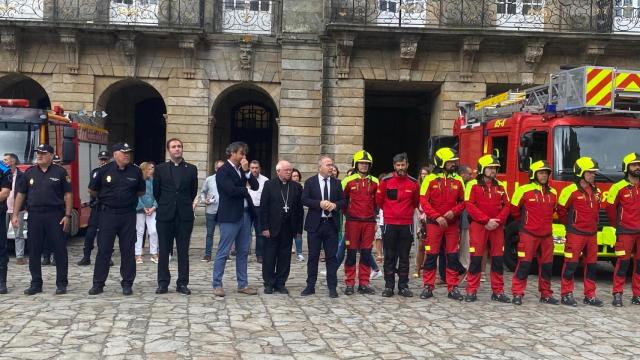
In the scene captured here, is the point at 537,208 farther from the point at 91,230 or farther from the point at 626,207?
the point at 91,230

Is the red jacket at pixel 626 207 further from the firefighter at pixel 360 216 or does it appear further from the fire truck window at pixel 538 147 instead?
the firefighter at pixel 360 216

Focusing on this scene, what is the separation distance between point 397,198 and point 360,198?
0.47m

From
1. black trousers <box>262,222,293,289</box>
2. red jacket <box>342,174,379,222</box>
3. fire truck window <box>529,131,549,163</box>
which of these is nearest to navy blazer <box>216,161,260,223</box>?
black trousers <box>262,222,293,289</box>

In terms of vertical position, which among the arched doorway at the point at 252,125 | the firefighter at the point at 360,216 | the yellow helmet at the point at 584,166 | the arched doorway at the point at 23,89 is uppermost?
the arched doorway at the point at 23,89

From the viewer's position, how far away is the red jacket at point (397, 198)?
27.9ft

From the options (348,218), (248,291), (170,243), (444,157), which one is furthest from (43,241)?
(444,157)

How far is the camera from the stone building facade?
17281 mm

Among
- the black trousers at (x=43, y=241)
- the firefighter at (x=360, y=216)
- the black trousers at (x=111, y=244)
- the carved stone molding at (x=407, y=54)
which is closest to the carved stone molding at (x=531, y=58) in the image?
the carved stone molding at (x=407, y=54)

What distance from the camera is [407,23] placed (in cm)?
1752

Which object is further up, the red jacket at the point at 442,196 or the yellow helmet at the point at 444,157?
the yellow helmet at the point at 444,157

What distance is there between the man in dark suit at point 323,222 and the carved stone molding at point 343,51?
9088mm

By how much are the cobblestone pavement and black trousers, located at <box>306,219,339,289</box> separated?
30 cm

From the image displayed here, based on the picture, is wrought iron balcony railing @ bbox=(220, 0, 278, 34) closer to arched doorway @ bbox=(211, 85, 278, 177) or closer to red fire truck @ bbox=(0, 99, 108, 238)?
arched doorway @ bbox=(211, 85, 278, 177)

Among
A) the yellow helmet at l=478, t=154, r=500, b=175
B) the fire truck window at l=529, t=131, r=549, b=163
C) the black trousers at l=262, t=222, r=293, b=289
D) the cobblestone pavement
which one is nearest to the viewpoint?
the cobblestone pavement
